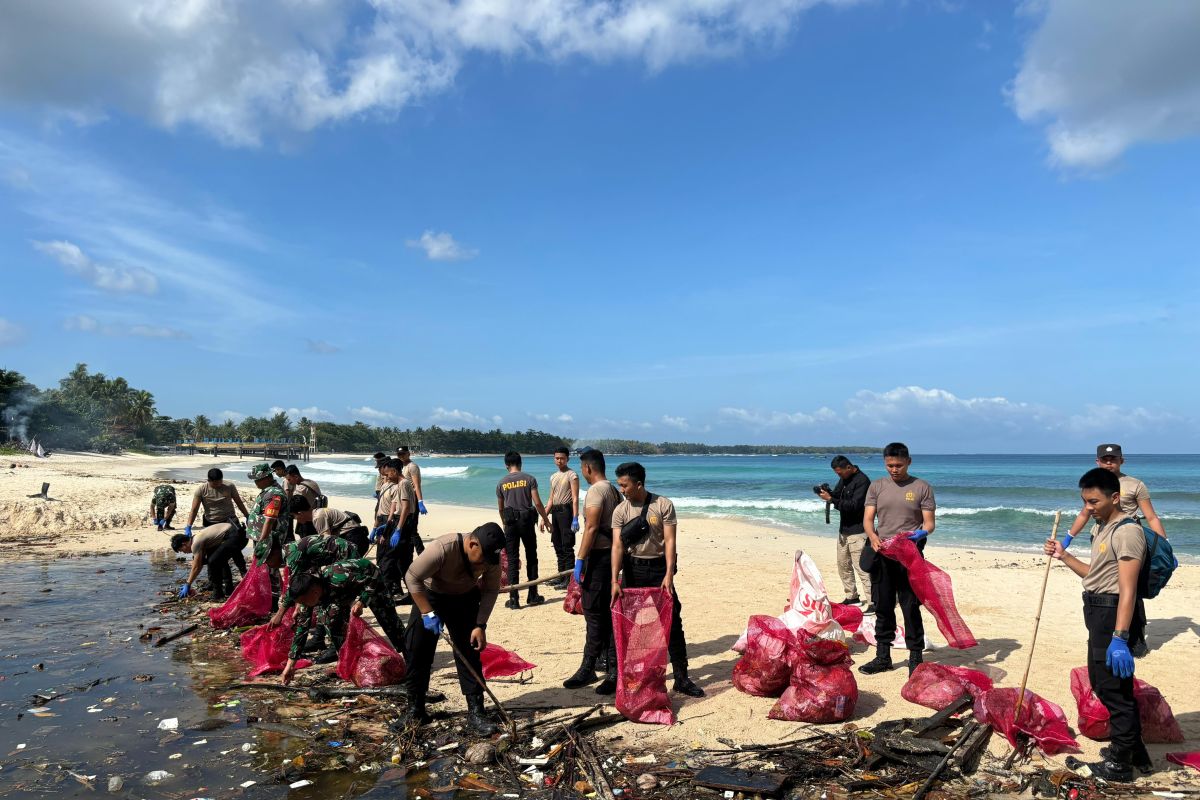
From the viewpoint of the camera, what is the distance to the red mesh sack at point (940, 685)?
200 inches

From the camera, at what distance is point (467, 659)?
5043 millimetres

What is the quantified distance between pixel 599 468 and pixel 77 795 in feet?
13.4

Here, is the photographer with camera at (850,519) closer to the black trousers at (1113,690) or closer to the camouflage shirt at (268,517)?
the black trousers at (1113,690)

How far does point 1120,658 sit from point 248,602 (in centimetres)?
771

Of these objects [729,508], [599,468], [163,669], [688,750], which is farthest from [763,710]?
[729,508]

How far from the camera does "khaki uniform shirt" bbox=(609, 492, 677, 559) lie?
18.1ft

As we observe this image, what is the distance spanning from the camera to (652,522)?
5.55 m

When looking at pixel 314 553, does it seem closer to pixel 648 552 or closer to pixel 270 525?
pixel 270 525

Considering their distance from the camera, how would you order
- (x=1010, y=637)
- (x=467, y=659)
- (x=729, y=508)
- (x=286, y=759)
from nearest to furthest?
(x=286, y=759)
(x=467, y=659)
(x=1010, y=637)
(x=729, y=508)

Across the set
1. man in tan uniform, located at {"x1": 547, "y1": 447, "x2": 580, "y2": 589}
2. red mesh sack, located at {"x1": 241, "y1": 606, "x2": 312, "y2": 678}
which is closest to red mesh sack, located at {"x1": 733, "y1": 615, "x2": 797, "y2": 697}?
man in tan uniform, located at {"x1": 547, "y1": 447, "x2": 580, "y2": 589}

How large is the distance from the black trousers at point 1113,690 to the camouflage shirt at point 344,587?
198 inches

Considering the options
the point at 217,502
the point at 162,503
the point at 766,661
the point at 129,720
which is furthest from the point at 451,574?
→ the point at 162,503

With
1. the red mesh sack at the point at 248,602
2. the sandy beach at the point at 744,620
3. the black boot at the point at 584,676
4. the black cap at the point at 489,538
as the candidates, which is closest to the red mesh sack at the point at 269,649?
the red mesh sack at the point at 248,602

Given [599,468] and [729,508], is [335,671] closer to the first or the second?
[599,468]
